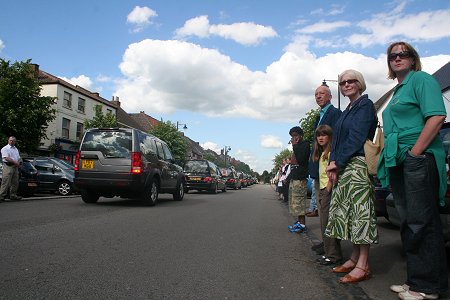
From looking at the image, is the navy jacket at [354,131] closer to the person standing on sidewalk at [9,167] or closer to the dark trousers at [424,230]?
the dark trousers at [424,230]

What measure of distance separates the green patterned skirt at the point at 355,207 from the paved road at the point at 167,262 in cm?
46

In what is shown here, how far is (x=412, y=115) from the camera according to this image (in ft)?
10.8

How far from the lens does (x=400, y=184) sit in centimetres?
344

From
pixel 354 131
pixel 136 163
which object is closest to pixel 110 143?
pixel 136 163

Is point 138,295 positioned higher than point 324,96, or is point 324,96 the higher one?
point 324,96

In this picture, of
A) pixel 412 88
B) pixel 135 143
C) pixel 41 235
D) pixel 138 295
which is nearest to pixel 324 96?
pixel 412 88

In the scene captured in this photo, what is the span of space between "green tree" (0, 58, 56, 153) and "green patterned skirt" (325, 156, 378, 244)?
23308 mm

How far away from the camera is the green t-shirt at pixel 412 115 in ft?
→ 10.3

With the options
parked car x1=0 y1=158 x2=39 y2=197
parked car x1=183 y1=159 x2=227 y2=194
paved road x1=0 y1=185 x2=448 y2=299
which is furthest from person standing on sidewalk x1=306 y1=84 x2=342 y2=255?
parked car x1=183 y1=159 x2=227 y2=194

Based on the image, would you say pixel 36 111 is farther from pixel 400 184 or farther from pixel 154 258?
pixel 400 184

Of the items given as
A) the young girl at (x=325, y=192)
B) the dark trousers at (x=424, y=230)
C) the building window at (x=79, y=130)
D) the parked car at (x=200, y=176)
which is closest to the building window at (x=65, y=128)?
the building window at (x=79, y=130)

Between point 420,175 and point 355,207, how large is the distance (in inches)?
32.0

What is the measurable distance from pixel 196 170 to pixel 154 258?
51.9 feet

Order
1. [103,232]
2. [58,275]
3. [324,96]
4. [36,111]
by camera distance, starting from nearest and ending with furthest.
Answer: [58,275] → [324,96] → [103,232] → [36,111]
